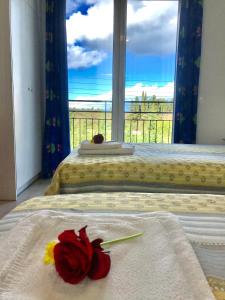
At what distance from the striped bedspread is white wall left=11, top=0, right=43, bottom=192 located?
2.00m

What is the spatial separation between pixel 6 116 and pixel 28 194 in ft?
2.91

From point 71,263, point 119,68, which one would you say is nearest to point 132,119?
point 119,68

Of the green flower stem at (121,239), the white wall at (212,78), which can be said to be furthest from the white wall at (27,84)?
the green flower stem at (121,239)

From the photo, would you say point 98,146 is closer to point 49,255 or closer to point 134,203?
point 134,203

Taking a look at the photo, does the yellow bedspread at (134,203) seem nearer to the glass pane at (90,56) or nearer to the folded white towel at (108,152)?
the folded white towel at (108,152)

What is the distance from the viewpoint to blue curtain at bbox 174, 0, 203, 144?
3.58 metres

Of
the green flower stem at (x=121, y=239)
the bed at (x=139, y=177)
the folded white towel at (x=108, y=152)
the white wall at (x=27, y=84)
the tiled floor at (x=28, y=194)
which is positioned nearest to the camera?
the green flower stem at (x=121, y=239)

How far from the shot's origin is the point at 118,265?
734mm

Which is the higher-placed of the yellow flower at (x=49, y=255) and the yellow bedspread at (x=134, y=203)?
the yellow flower at (x=49, y=255)

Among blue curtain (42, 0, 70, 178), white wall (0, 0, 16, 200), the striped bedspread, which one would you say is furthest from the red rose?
blue curtain (42, 0, 70, 178)

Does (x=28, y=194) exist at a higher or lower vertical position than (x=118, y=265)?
lower

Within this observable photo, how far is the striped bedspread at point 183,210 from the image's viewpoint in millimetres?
832

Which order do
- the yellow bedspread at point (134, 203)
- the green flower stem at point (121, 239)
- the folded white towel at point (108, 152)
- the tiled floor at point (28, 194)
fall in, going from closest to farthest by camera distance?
1. the green flower stem at point (121, 239)
2. the yellow bedspread at point (134, 203)
3. the folded white towel at point (108, 152)
4. the tiled floor at point (28, 194)

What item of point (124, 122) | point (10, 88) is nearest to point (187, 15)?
point (124, 122)
